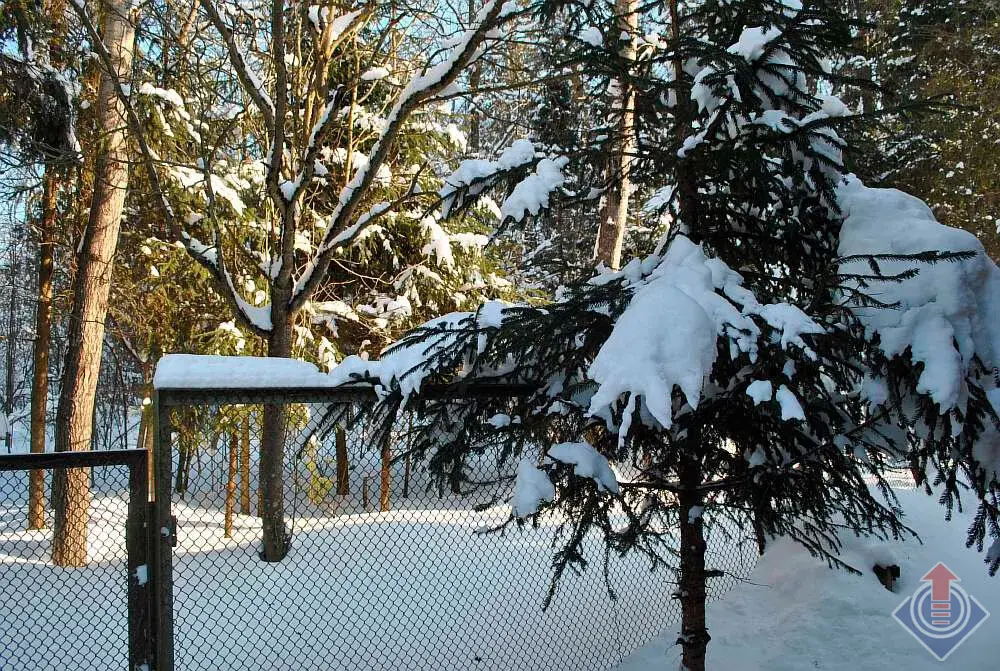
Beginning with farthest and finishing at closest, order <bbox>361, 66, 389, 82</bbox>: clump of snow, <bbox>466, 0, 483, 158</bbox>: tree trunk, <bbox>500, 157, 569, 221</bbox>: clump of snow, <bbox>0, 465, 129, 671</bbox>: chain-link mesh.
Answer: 1. <bbox>466, 0, 483, 158</bbox>: tree trunk
2. <bbox>361, 66, 389, 82</bbox>: clump of snow
3. <bbox>0, 465, 129, 671</bbox>: chain-link mesh
4. <bbox>500, 157, 569, 221</bbox>: clump of snow

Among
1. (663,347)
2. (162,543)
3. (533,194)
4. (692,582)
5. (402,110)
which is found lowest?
(692,582)

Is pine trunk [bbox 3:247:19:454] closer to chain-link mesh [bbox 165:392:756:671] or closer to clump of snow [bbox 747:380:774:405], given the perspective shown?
chain-link mesh [bbox 165:392:756:671]

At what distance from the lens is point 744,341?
2.19 m

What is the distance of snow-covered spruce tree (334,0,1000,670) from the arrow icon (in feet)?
8.07

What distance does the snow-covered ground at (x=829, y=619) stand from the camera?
4.05 m

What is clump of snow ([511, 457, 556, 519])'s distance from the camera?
8.11 ft

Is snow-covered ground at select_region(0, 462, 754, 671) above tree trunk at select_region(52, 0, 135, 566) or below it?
below

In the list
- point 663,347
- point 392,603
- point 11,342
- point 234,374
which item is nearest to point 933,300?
point 663,347

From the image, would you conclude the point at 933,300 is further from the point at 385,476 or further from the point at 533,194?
the point at 385,476

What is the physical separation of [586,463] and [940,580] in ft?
14.0

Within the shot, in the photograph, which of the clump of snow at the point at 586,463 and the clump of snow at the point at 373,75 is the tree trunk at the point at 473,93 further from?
the clump of snow at the point at 586,463

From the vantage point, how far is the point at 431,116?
8930 mm

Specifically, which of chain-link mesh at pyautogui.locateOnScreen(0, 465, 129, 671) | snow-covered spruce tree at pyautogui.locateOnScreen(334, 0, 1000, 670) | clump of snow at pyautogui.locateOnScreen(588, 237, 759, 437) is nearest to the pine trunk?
chain-link mesh at pyautogui.locateOnScreen(0, 465, 129, 671)

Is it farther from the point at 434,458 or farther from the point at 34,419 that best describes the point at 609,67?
the point at 34,419
